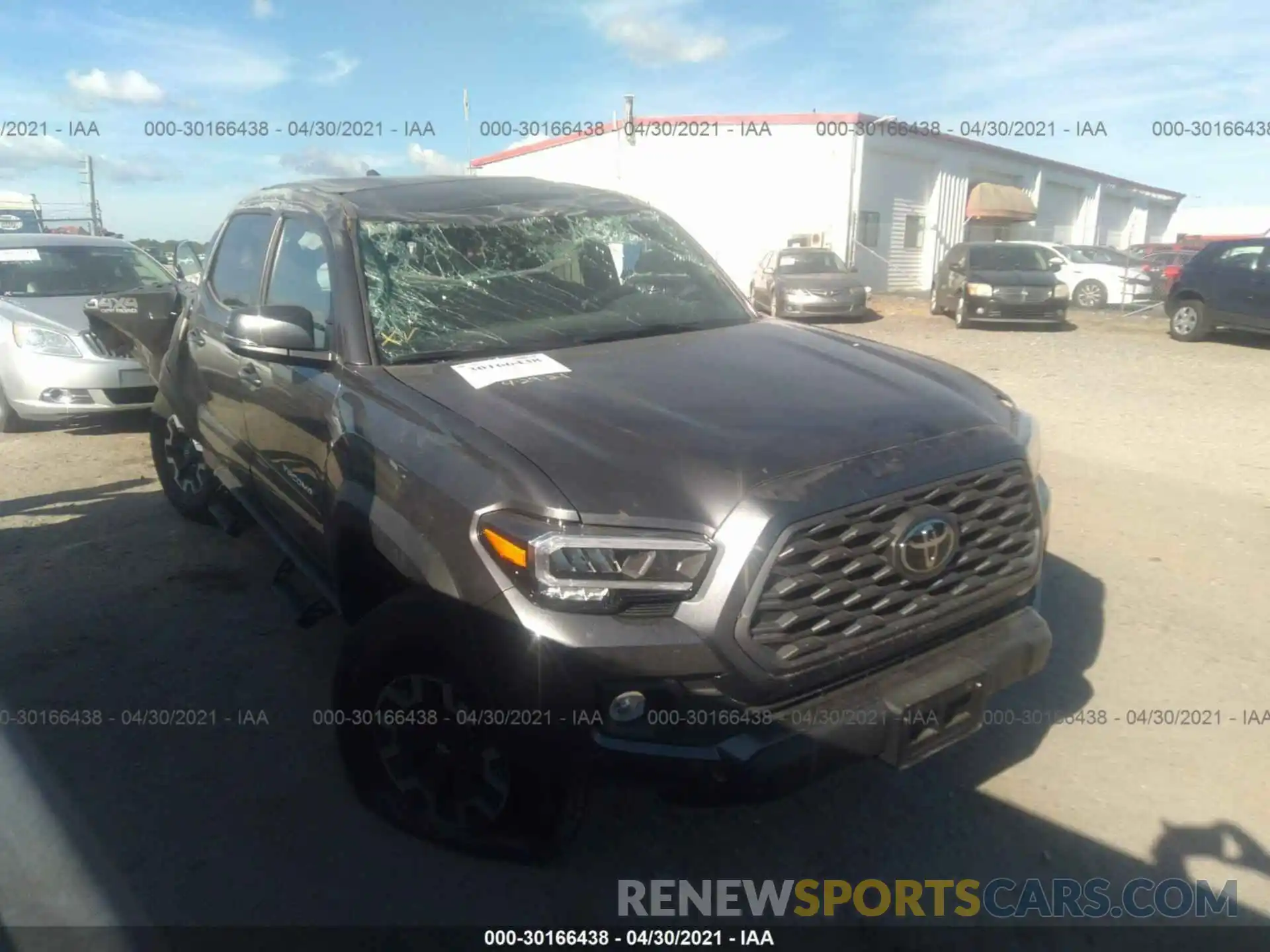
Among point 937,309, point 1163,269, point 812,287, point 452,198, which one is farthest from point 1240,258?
point 452,198

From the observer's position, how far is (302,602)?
392 cm

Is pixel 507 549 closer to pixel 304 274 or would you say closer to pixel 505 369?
pixel 505 369

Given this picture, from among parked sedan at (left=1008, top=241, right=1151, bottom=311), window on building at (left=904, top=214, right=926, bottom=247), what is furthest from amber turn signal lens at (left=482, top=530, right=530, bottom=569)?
window on building at (left=904, top=214, right=926, bottom=247)

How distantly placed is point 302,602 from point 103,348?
4792 mm

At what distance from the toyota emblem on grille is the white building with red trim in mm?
21877

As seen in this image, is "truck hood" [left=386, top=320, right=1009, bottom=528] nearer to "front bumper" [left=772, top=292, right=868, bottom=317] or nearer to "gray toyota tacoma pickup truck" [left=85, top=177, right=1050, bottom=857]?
"gray toyota tacoma pickup truck" [left=85, top=177, right=1050, bottom=857]

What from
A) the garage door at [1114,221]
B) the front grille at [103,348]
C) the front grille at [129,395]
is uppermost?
the garage door at [1114,221]

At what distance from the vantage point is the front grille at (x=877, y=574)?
2.31 m

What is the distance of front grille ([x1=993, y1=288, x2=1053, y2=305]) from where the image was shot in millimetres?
15992

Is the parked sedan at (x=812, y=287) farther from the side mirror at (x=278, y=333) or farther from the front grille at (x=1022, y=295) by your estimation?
the side mirror at (x=278, y=333)

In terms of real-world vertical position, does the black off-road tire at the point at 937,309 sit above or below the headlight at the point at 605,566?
below

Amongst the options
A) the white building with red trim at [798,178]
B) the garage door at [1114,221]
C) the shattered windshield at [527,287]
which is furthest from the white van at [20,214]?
the garage door at [1114,221]

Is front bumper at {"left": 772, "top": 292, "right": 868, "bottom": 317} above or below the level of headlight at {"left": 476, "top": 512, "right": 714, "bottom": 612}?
below

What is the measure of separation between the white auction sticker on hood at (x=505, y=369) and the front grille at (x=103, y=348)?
16.3 feet
